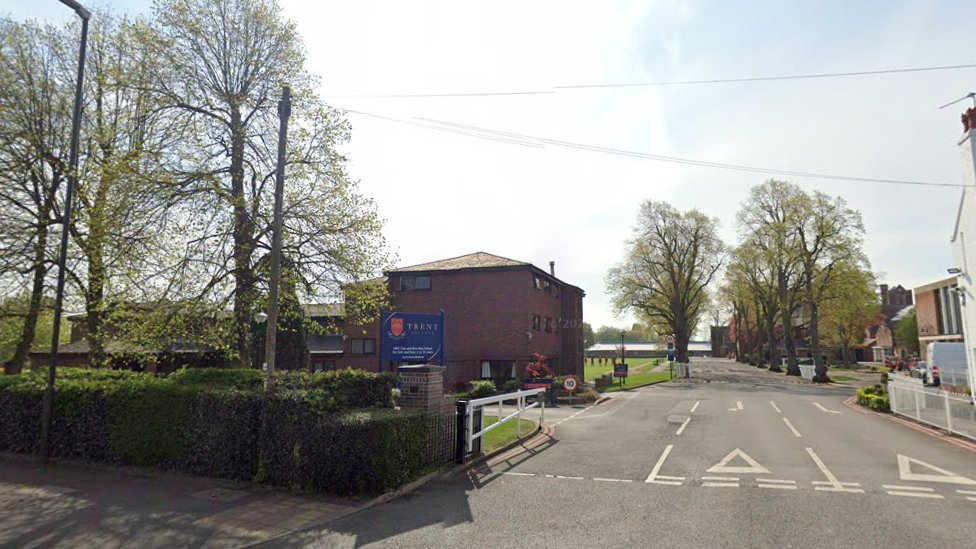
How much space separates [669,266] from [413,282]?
27.1 m

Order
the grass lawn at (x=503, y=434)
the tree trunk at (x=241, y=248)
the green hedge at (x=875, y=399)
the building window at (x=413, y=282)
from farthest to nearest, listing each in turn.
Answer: the building window at (x=413, y=282) → the green hedge at (x=875, y=399) → the tree trunk at (x=241, y=248) → the grass lawn at (x=503, y=434)

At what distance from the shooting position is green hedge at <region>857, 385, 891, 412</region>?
20.5m

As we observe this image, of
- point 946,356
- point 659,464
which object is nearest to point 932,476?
point 659,464

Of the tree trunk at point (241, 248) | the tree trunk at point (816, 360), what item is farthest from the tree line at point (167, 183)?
the tree trunk at point (816, 360)

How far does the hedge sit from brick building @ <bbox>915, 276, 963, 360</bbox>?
30.7 meters

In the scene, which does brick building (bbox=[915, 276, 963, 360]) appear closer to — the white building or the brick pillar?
the white building

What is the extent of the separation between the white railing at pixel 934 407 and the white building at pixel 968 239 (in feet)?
9.31

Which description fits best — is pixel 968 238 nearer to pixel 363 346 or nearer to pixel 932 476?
pixel 932 476

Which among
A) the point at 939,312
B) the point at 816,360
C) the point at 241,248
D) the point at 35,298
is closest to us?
the point at 241,248

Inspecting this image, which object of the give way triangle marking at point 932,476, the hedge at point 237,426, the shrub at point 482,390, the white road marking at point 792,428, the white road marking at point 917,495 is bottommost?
the white road marking at point 792,428

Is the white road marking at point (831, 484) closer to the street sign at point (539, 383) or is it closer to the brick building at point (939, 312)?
the street sign at point (539, 383)

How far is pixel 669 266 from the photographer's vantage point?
4931 centimetres

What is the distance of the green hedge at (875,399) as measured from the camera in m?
20.5

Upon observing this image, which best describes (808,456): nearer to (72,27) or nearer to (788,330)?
(72,27)
